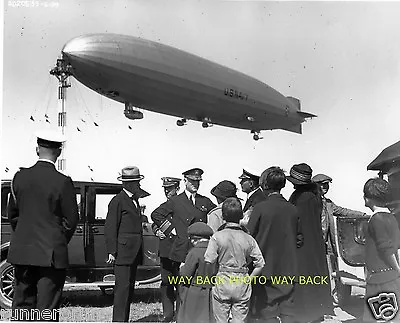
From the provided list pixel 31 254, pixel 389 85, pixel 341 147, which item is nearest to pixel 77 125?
pixel 31 254

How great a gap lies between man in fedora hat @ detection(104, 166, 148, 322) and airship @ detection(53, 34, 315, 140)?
88cm

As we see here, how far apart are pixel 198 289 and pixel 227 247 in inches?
15.0

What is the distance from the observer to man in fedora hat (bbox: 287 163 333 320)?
140 inches

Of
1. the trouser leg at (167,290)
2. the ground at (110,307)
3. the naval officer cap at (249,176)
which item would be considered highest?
the naval officer cap at (249,176)

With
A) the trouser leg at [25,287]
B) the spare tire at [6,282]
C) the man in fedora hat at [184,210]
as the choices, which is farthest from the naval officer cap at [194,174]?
the spare tire at [6,282]

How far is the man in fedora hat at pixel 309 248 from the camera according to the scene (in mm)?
3564

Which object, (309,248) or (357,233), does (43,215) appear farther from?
(357,233)

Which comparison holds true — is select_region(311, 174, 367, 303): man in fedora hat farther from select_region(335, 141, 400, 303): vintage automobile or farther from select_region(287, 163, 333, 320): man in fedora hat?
select_region(287, 163, 333, 320): man in fedora hat

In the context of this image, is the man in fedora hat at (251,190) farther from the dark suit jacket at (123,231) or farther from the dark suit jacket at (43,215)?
the dark suit jacket at (43,215)

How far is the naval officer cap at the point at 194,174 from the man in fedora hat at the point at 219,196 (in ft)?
0.59

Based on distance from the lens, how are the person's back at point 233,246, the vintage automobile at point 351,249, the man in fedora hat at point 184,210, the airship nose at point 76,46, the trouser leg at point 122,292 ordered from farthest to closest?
the airship nose at point 76,46 < the man in fedora hat at point 184,210 < the vintage automobile at point 351,249 < the trouser leg at point 122,292 < the person's back at point 233,246

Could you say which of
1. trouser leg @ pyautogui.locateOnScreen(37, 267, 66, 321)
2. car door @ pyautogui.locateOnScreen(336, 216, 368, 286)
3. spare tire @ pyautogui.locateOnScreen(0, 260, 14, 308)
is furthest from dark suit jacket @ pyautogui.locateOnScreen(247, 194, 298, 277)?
spare tire @ pyautogui.locateOnScreen(0, 260, 14, 308)

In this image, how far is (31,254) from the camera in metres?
3.17

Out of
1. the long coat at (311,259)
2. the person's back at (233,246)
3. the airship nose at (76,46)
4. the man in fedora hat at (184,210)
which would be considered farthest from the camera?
the airship nose at (76,46)
